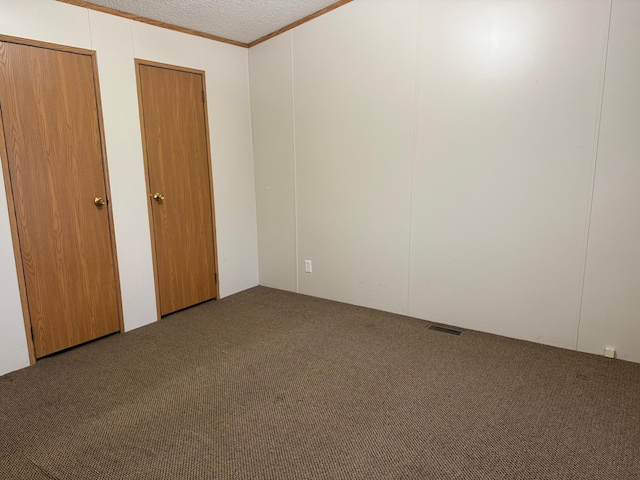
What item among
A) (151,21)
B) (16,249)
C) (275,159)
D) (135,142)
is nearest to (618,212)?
(275,159)

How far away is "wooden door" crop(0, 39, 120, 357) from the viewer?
260 cm

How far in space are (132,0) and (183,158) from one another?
4.02 ft

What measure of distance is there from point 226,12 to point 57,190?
1.86 metres

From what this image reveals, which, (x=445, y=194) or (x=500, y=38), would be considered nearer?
(x=500, y=38)

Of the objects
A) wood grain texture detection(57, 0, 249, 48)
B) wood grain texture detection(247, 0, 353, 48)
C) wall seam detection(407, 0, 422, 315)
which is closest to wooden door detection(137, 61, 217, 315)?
wood grain texture detection(57, 0, 249, 48)

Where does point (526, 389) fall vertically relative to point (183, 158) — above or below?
below

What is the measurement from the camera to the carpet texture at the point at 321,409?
175cm

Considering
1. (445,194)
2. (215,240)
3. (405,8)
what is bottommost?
(215,240)

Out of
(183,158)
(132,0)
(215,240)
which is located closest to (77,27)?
(132,0)

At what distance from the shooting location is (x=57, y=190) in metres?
2.81

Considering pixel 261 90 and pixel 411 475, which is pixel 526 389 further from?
pixel 261 90

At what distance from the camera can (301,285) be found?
410 centimetres

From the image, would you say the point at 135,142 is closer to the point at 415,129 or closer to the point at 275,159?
the point at 275,159

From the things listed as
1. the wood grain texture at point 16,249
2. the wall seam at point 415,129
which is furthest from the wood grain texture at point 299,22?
the wood grain texture at point 16,249
